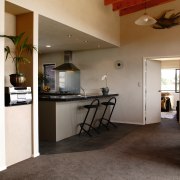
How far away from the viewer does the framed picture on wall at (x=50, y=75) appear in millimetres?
8406

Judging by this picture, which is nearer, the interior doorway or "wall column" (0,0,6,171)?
"wall column" (0,0,6,171)

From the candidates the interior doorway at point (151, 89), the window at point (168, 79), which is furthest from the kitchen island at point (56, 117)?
the window at point (168, 79)

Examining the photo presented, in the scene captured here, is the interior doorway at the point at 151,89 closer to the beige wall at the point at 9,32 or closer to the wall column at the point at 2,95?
→ the beige wall at the point at 9,32

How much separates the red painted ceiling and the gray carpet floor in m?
3.44

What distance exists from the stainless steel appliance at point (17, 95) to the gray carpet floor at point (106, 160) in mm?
947

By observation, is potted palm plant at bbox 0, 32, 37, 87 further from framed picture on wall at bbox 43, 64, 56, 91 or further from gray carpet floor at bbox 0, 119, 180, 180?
framed picture on wall at bbox 43, 64, 56, 91

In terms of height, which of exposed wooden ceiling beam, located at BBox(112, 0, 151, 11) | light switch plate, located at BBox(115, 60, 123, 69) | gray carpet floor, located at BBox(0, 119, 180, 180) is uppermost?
exposed wooden ceiling beam, located at BBox(112, 0, 151, 11)

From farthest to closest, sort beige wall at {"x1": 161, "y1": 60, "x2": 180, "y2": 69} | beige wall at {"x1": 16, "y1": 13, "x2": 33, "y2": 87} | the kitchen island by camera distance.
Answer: beige wall at {"x1": 161, "y1": 60, "x2": 180, "y2": 69} → the kitchen island → beige wall at {"x1": 16, "y1": 13, "x2": 33, "y2": 87}

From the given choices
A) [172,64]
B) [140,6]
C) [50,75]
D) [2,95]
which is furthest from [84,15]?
[172,64]

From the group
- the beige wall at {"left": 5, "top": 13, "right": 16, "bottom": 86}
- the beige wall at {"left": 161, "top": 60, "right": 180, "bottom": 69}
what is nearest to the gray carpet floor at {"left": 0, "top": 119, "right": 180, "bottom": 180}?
the beige wall at {"left": 5, "top": 13, "right": 16, "bottom": 86}

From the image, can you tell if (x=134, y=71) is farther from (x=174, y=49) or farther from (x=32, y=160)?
(x=32, y=160)

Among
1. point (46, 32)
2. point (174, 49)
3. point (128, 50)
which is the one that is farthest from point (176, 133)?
point (46, 32)

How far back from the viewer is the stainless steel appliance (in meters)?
3.26

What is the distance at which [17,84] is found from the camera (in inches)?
135
